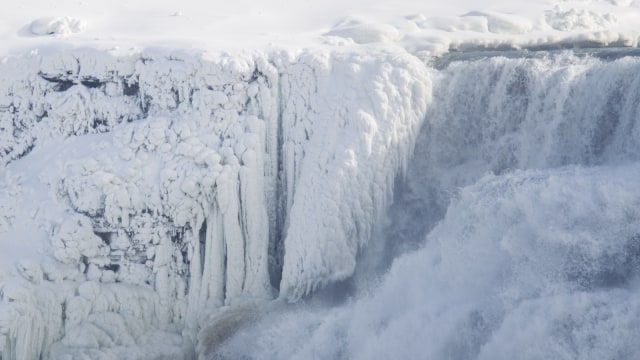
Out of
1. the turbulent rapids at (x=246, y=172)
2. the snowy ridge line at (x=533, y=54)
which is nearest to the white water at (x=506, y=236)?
the turbulent rapids at (x=246, y=172)

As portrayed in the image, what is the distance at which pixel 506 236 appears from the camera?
24.2ft

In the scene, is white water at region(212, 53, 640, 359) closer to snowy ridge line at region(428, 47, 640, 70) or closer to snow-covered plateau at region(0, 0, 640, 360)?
snow-covered plateau at region(0, 0, 640, 360)

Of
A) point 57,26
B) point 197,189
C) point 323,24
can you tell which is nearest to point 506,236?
point 197,189

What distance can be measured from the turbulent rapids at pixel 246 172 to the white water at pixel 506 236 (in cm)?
3

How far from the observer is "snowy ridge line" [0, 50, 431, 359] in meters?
9.47

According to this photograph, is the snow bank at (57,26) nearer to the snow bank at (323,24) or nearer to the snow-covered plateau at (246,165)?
the snow bank at (323,24)

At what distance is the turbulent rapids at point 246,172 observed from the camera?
30.3 feet

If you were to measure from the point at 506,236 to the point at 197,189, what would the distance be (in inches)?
154

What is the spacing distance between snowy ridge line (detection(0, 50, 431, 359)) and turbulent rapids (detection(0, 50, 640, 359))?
2cm

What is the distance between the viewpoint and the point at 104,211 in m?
9.70

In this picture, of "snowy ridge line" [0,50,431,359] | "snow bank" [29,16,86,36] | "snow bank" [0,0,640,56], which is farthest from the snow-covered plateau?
"snow bank" [29,16,86,36]

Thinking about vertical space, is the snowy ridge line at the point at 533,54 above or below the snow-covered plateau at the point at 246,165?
above

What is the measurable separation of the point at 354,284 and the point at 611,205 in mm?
3514

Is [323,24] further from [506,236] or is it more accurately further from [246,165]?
[506,236]
